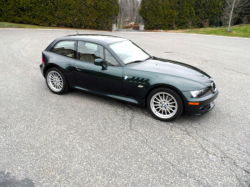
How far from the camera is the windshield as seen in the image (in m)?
4.57

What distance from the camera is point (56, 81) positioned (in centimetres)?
528

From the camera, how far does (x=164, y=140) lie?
136 inches

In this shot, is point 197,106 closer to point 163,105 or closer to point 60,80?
point 163,105

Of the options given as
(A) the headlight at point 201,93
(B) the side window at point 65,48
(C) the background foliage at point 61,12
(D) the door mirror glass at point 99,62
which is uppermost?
(C) the background foliage at point 61,12

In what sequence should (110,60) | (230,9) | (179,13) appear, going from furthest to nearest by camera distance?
1. (179,13)
2. (230,9)
3. (110,60)

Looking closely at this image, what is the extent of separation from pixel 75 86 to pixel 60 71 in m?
0.53

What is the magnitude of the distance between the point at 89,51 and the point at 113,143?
92.6 inches

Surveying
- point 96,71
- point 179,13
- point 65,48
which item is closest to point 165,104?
point 96,71

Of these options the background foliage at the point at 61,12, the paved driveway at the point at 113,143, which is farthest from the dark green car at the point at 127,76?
the background foliage at the point at 61,12

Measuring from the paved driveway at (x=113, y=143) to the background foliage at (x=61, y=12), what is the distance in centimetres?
2080

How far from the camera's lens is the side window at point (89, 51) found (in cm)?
464

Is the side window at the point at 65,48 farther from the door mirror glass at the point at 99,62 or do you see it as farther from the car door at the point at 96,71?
the door mirror glass at the point at 99,62

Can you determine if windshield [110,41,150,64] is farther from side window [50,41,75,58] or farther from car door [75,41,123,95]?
side window [50,41,75,58]

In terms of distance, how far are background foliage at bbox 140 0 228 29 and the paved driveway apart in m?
24.3
